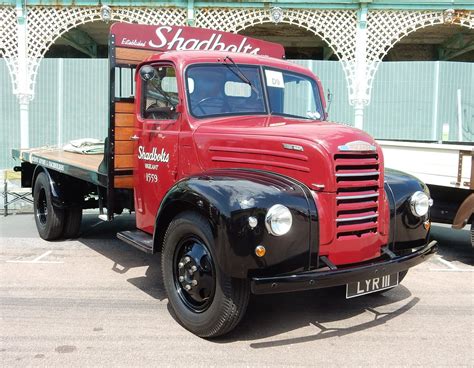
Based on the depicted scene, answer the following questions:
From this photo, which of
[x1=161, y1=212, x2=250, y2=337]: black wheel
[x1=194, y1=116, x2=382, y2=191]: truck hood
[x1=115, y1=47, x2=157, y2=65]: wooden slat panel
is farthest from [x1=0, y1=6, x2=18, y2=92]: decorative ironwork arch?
[x1=161, y1=212, x2=250, y2=337]: black wheel

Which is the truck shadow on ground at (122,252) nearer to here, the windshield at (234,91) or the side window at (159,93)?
the side window at (159,93)

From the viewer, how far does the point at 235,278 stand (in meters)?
3.53

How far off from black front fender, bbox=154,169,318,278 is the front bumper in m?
0.12

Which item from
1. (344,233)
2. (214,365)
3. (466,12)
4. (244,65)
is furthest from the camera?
(466,12)

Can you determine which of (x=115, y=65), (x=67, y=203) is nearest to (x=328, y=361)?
(x=115, y=65)

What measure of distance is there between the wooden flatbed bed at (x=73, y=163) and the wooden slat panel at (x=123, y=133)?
0.40 meters

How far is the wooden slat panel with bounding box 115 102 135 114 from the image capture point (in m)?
5.32

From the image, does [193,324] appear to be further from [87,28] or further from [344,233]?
[87,28]

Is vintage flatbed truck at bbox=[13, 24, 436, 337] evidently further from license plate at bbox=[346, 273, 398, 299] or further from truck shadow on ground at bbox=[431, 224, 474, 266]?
truck shadow on ground at bbox=[431, 224, 474, 266]

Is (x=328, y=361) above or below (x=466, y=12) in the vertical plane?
below

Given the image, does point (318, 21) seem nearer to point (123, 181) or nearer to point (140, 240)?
point (123, 181)

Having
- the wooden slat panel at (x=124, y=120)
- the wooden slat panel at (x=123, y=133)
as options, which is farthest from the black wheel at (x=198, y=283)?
the wooden slat panel at (x=124, y=120)

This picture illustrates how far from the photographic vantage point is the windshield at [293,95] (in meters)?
4.75

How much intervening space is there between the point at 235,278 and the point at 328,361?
0.81 meters
